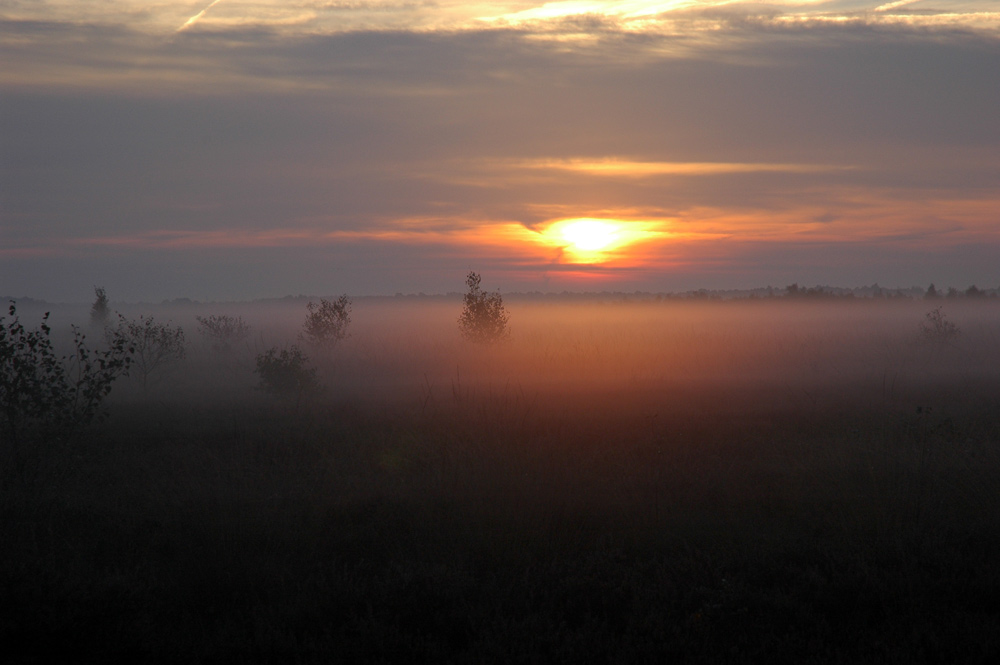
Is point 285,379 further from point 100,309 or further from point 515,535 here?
point 100,309

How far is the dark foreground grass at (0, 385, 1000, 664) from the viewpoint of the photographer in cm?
554

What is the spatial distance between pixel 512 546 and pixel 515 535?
0.20 meters

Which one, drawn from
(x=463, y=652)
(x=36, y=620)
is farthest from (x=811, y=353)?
(x=36, y=620)

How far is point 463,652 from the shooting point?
5.45 metres

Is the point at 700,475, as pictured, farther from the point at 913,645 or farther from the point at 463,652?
the point at 463,652

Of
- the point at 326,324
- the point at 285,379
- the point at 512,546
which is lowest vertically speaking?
the point at 512,546

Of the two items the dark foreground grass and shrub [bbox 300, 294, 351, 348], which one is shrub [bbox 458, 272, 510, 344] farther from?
the dark foreground grass

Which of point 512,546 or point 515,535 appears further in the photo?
point 515,535

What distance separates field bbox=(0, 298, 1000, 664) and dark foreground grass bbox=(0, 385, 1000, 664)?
3 cm

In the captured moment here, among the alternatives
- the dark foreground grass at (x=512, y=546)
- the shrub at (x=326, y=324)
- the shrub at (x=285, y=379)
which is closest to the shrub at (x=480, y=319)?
the shrub at (x=326, y=324)

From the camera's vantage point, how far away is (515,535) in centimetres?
772

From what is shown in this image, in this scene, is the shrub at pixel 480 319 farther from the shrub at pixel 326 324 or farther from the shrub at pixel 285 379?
the shrub at pixel 285 379

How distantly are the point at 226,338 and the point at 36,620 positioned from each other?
109 feet

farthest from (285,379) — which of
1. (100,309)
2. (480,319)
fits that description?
(100,309)
